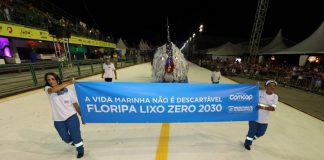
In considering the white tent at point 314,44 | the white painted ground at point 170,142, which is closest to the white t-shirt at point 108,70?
the white painted ground at point 170,142

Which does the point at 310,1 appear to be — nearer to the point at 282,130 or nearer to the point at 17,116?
the point at 282,130

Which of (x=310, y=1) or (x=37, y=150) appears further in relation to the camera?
(x=310, y=1)

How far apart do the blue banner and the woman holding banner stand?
14.2 inches

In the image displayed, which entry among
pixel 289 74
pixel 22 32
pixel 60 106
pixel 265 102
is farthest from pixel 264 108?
pixel 22 32

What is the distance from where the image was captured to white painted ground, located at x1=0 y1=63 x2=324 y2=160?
3559 mm

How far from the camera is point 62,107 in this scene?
3137mm

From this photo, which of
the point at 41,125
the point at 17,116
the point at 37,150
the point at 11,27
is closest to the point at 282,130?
the point at 37,150

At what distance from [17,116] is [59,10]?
2645 cm

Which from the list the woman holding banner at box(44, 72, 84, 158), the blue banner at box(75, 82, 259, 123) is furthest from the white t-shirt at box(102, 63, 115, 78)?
the woman holding banner at box(44, 72, 84, 158)

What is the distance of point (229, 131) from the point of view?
4664 mm

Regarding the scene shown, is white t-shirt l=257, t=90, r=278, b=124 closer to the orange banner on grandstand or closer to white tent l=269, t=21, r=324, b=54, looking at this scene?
white tent l=269, t=21, r=324, b=54

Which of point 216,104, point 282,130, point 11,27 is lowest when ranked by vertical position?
point 282,130

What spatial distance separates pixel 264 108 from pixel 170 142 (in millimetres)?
2018

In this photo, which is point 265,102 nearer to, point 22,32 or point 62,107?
point 62,107
